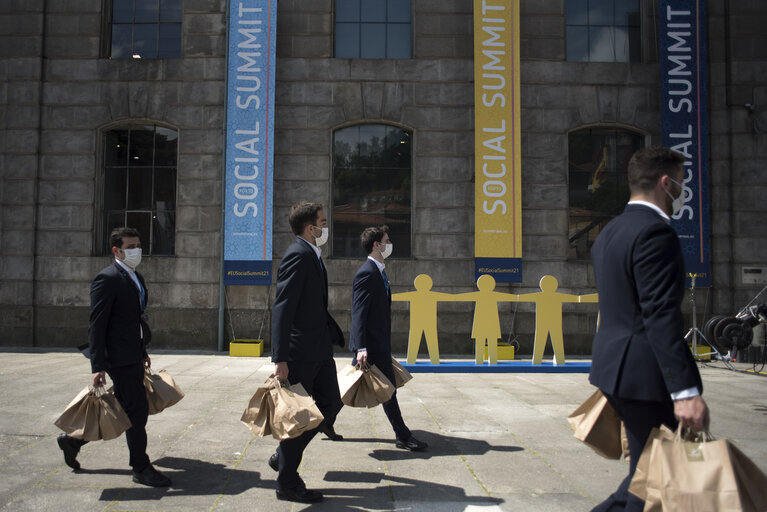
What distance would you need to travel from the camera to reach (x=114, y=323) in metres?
4.68

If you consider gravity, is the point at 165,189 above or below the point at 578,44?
below

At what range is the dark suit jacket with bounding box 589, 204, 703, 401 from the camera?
8.55 feet

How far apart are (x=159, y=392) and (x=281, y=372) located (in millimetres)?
1595

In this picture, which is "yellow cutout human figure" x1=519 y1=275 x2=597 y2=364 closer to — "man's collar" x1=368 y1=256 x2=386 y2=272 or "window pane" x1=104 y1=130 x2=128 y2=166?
"man's collar" x1=368 y1=256 x2=386 y2=272

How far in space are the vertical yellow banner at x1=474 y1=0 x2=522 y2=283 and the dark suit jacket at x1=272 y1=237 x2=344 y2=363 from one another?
8.91 m

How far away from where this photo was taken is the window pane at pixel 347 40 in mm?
14039

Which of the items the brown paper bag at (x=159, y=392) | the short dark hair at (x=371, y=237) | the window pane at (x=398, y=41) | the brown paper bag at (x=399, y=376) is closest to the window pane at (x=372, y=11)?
the window pane at (x=398, y=41)

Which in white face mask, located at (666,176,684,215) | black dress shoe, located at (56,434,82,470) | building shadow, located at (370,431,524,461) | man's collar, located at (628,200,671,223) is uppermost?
white face mask, located at (666,176,684,215)

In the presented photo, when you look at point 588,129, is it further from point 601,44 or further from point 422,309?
point 422,309

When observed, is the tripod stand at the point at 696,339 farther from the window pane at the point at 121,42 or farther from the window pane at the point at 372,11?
the window pane at the point at 121,42

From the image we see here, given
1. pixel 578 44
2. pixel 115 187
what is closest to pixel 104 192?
pixel 115 187

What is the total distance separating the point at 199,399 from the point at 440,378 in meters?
4.14

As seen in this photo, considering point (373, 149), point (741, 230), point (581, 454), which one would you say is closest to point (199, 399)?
point (581, 454)

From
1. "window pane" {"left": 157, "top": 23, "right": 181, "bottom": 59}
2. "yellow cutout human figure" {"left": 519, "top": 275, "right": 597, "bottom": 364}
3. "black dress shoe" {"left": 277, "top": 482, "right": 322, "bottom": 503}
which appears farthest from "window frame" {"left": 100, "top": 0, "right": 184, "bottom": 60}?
"black dress shoe" {"left": 277, "top": 482, "right": 322, "bottom": 503}
